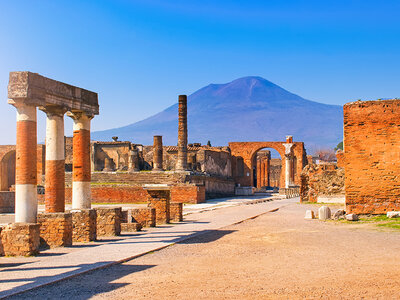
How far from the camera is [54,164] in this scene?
512 inches

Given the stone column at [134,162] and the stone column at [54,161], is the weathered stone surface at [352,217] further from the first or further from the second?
the stone column at [134,162]

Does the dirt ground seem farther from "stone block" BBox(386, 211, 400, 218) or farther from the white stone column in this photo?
"stone block" BBox(386, 211, 400, 218)

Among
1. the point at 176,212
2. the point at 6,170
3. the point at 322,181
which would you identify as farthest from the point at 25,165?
the point at 6,170

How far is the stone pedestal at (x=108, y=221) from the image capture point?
14148mm

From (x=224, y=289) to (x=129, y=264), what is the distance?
9.06 ft

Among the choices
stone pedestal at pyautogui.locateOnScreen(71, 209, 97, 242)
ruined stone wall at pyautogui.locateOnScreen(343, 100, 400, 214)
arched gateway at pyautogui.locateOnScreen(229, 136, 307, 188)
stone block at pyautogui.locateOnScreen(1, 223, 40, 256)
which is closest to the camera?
stone block at pyautogui.locateOnScreen(1, 223, 40, 256)

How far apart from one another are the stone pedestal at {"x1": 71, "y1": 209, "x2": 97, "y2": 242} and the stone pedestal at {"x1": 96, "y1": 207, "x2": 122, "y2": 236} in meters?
1.16

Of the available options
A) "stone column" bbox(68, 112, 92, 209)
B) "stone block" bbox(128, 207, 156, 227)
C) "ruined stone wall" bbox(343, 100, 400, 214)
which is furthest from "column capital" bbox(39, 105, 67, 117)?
"ruined stone wall" bbox(343, 100, 400, 214)

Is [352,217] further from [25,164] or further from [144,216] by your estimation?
[25,164]

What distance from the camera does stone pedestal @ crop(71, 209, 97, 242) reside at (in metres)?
12.8

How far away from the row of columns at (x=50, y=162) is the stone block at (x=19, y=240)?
1.88ft

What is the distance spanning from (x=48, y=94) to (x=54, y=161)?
1684 millimetres

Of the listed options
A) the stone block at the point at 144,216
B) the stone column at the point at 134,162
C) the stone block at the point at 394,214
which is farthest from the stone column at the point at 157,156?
the stone block at the point at 394,214

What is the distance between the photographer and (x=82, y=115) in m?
13.9
